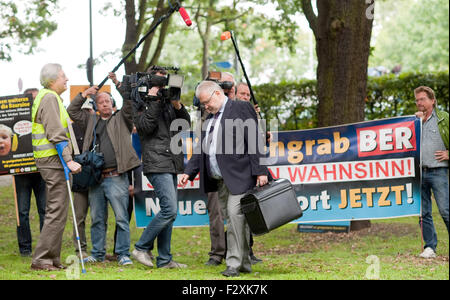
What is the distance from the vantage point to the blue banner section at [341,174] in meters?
9.27

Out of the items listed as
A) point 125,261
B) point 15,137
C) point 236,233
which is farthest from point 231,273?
point 15,137

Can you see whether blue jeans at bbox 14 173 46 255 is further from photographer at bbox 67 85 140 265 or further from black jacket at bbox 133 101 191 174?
black jacket at bbox 133 101 191 174

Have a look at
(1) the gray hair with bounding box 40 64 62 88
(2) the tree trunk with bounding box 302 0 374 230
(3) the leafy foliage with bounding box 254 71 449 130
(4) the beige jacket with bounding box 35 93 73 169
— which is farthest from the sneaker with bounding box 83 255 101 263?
(3) the leafy foliage with bounding box 254 71 449 130

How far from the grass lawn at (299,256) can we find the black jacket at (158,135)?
45.6 inches

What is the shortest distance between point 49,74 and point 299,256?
3964 millimetres

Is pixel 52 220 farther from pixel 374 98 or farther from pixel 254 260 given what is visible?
pixel 374 98

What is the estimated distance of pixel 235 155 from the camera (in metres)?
6.87

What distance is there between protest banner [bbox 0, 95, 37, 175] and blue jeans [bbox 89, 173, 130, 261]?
1161mm

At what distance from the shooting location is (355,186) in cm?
955

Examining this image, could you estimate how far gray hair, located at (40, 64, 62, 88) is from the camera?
721 centimetres

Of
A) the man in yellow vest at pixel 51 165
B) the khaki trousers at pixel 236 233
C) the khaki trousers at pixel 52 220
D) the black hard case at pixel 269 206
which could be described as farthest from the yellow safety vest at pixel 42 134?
the black hard case at pixel 269 206

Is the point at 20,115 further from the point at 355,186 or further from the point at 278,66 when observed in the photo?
the point at 278,66

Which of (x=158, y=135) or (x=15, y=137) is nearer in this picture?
(x=158, y=135)
